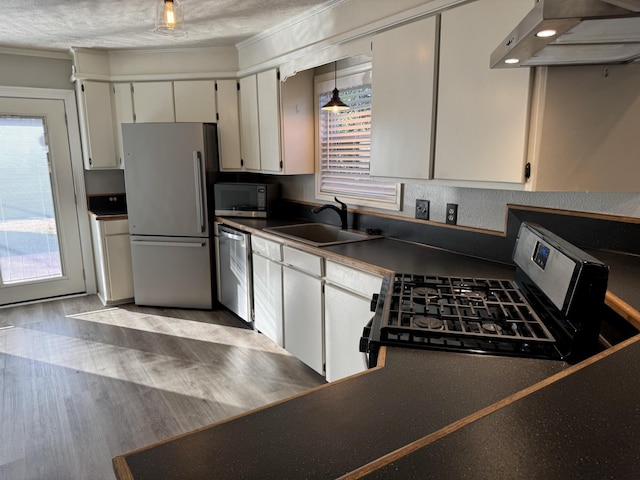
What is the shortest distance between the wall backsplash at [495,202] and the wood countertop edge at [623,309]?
23.9 inches

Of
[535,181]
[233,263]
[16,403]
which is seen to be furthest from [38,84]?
[535,181]

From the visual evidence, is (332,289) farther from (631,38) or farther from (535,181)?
(631,38)

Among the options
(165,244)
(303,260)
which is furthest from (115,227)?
(303,260)

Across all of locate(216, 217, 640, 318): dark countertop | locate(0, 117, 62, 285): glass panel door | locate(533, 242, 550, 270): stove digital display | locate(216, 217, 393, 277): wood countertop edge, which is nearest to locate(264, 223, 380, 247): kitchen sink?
locate(216, 217, 393, 277): wood countertop edge

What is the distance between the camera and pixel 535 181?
1687 mm

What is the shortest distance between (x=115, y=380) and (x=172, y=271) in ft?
4.45

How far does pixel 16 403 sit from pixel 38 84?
2931 millimetres

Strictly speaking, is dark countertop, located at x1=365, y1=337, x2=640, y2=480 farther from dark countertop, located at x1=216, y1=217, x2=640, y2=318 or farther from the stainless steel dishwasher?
the stainless steel dishwasher

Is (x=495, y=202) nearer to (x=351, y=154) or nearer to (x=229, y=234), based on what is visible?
(x=351, y=154)

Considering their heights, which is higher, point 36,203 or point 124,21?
point 124,21

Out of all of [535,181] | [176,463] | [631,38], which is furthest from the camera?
[535,181]

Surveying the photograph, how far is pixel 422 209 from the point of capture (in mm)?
2635

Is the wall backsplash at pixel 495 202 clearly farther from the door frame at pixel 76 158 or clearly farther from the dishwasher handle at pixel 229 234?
the door frame at pixel 76 158

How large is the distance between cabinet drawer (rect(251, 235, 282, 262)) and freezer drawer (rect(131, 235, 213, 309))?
0.76 m
